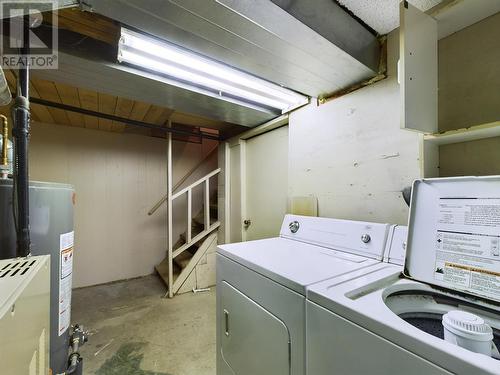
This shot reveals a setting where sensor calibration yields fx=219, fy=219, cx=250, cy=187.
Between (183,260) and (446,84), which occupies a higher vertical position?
(446,84)

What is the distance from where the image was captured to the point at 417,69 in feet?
3.10

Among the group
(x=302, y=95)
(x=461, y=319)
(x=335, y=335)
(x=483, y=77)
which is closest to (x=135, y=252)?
(x=302, y=95)

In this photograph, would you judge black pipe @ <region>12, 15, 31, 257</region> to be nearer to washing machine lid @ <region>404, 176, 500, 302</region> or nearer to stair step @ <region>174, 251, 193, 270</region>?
washing machine lid @ <region>404, 176, 500, 302</region>

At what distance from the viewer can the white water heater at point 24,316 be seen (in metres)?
Result: 0.44

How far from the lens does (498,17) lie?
97cm

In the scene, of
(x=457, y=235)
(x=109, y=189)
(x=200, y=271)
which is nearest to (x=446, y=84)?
(x=457, y=235)

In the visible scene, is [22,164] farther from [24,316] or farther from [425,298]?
[425,298]

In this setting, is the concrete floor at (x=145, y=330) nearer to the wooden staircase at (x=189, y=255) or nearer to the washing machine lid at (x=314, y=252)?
the wooden staircase at (x=189, y=255)

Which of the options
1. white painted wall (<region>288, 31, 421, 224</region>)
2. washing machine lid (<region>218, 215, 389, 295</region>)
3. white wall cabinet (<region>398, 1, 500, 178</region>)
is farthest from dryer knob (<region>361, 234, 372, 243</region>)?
white wall cabinet (<region>398, 1, 500, 178</region>)

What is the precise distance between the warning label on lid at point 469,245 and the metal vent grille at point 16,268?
1447 millimetres

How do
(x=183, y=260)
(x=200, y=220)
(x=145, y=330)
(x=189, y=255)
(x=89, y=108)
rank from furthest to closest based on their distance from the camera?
(x=200, y=220) < (x=189, y=255) < (x=183, y=260) < (x=89, y=108) < (x=145, y=330)

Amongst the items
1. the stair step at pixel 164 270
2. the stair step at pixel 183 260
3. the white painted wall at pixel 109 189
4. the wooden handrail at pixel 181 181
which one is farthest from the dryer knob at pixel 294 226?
the white painted wall at pixel 109 189

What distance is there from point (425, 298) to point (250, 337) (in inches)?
29.0

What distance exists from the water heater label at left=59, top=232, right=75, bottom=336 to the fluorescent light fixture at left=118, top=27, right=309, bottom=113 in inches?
41.7
